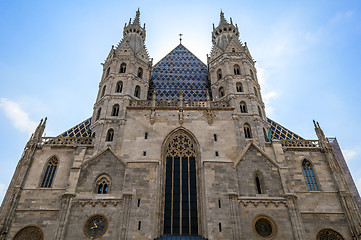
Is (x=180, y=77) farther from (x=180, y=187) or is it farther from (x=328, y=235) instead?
(x=328, y=235)

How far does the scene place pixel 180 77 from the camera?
89.6ft

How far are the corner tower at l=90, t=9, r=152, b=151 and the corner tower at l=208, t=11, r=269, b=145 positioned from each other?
6.65 meters

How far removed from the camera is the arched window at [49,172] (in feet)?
59.5

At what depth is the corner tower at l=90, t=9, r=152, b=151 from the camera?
66.4 ft

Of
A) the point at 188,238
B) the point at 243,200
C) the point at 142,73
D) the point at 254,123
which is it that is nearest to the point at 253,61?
the point at 254,123

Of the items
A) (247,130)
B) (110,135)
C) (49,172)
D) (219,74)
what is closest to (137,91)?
(110,135)

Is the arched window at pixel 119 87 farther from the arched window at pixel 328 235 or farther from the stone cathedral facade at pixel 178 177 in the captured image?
the arched window at pixel 328 235

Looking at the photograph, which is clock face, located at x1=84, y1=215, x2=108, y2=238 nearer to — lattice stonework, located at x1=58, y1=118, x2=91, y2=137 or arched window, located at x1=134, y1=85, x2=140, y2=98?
lattice stonework, located at x1=58, y1=118, x2=91, y2=137

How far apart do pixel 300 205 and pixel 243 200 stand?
3.85 metres

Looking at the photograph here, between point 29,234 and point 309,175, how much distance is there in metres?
18.7

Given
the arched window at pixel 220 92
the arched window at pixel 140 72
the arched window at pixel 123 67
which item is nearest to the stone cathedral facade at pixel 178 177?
the arched window at pixel 220 92

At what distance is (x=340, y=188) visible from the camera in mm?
17812

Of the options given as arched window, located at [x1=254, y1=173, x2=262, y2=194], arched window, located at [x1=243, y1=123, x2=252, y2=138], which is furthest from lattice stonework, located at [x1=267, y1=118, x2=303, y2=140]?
arched window, located at [x1=254, y1=173, x2=262, y2=194]

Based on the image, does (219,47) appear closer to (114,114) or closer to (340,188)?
(114,114)
